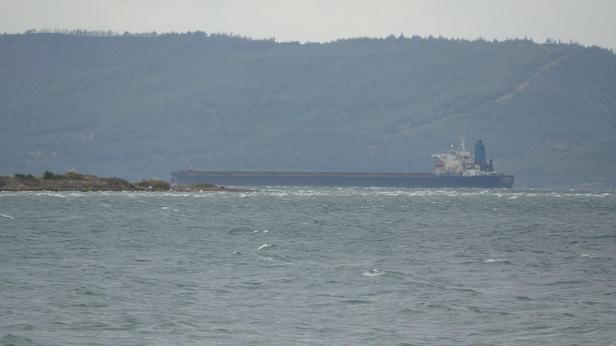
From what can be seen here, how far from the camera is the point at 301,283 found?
3538cm

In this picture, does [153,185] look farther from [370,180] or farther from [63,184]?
[370,180]

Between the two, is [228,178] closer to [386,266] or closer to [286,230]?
[286,230]

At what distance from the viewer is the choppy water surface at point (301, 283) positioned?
27359 mm

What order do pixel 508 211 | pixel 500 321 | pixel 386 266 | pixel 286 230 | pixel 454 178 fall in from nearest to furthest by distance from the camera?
pixel 500 321 → pixel 386 266 → pixel 286 230 → pixel 508 211 → pixel 454 178

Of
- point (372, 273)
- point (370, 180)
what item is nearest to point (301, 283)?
point (372, 273)

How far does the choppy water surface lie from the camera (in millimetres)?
27359

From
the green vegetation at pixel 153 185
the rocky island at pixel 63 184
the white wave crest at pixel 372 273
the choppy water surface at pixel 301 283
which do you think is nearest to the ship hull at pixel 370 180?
the green vegetation at pixel 153 185

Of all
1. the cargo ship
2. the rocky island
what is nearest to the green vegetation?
the rocky island

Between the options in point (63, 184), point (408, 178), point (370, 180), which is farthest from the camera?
point (408, 178)

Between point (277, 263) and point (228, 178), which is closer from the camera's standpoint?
point (277, 263)

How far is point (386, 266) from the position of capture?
40.2m

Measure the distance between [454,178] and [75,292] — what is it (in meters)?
161

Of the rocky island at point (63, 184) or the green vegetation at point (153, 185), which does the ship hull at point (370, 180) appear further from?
the rocky island at point (63, 184)

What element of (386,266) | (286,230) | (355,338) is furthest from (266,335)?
(286,230)
